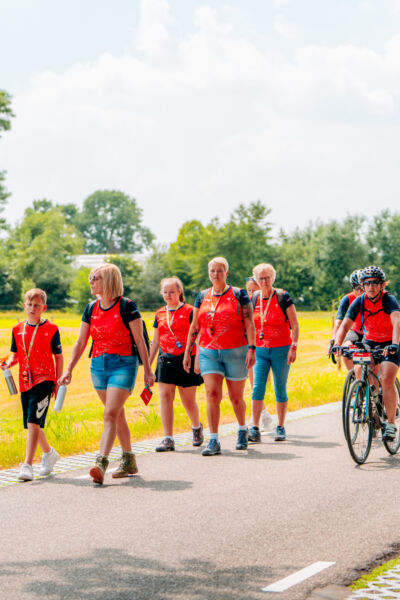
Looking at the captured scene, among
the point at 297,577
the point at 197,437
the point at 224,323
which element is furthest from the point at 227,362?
the point at 297,577

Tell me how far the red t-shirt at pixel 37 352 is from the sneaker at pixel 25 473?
707 millimetres

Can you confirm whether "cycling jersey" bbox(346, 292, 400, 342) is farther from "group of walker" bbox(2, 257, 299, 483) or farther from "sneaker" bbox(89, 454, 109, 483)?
"sneaker" bbox(89, 454, 109, 483)

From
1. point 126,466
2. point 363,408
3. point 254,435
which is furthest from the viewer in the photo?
point 254,435

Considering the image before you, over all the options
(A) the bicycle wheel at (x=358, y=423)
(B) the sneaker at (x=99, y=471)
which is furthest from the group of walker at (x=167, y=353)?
(A) the bicycle wheel at (x=358, y=423)

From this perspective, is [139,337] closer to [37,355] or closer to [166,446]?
[37,355]

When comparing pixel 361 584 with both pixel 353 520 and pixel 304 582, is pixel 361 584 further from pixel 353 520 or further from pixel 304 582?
pixel 353 520

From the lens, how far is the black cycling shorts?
924cm

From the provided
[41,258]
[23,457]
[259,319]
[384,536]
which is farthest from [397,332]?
[41,258]

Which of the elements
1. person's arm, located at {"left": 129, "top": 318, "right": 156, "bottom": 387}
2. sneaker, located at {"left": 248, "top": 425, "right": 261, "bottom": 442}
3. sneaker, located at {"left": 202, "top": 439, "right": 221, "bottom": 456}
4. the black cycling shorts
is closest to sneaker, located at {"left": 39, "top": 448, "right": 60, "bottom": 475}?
person's arm, located at {"left": 129, "top": 318, "right": 156, "bottom": 387}

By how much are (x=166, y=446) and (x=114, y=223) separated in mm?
133046

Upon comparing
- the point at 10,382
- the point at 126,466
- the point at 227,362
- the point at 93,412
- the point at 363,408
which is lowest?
the point at 93,412

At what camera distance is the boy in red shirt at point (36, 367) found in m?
7.71

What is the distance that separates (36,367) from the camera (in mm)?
7711

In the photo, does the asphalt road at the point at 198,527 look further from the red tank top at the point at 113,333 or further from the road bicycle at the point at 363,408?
the red tank top at the point at 113,333
